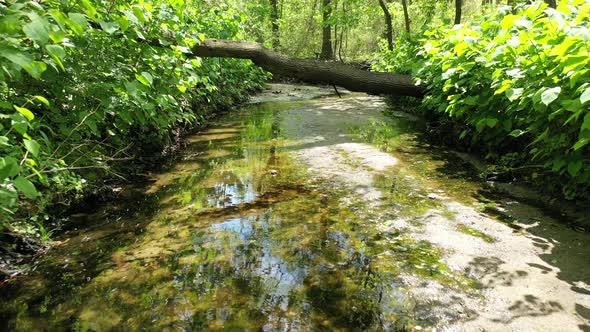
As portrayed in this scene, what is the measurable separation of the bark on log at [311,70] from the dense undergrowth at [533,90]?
2.35 meters

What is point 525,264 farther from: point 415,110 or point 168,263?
point 415,110

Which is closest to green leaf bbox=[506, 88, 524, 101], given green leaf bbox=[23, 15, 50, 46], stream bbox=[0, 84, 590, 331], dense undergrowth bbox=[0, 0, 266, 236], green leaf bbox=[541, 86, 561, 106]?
green leaf bbox=[541, 86, 561, 106]

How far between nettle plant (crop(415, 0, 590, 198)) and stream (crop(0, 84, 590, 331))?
2.03 ft

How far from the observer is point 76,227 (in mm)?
3543

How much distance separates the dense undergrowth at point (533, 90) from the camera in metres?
3.03

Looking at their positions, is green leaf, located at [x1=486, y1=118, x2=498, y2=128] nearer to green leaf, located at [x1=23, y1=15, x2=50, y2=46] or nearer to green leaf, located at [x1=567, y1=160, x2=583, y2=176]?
green leaf, located at [x1=567, y1=160, x2=583, y2=176]

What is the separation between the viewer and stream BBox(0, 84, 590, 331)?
2.30 metres

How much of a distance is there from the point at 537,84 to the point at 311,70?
467 cm

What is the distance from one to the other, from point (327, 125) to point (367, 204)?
14.0 feet

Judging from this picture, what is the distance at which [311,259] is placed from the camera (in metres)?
2.95

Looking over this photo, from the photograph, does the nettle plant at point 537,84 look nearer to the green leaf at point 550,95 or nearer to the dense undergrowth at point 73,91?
the green leaf at point 550,95

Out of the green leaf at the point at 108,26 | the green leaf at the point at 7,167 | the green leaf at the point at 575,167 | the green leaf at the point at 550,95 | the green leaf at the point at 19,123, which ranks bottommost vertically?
the green leaf at the point at 575,167

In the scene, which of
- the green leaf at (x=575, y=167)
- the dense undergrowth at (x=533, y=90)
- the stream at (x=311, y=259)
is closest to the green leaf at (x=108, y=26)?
the stream at (x=311, y=259)

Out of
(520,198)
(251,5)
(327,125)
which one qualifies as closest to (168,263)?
(520,198)
